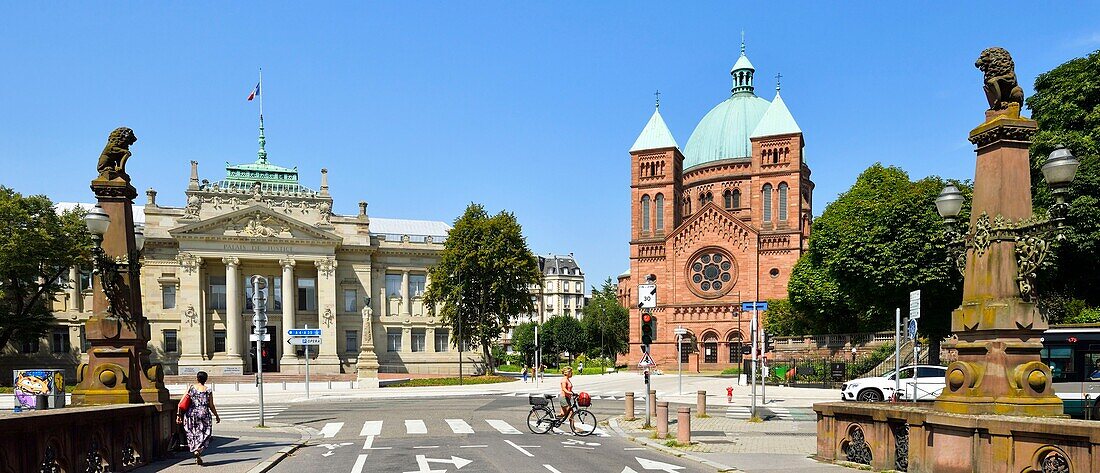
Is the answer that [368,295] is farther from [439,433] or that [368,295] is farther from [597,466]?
[597,466]

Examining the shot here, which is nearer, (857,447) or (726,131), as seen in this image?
(857,447)

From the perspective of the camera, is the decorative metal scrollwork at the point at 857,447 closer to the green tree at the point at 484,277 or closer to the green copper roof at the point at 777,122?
the green tree at the point at 484,277

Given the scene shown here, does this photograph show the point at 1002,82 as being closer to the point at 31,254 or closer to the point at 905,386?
the point at 905,386

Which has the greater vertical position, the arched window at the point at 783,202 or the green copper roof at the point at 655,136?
the green copper roof at the point at 655,136

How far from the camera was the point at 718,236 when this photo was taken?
242 ft

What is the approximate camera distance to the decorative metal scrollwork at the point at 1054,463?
918cm

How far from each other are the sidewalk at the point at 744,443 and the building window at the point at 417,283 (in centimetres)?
4794

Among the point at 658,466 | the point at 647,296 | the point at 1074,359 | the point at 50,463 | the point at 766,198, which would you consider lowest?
the point at 658,466

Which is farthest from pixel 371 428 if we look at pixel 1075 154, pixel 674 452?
pixel 1075 154

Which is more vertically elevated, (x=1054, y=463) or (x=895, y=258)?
(x=895, y=258)

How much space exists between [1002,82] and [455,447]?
11.7m

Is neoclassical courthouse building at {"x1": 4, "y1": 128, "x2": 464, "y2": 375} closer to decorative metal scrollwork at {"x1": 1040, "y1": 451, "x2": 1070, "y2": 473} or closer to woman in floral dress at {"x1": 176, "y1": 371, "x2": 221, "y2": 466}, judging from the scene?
woman in floral dress at {"x1": 176, "y1": 371, "x2": 221, "y2": 466}

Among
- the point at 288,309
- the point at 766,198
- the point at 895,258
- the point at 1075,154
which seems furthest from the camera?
the point at 766,198

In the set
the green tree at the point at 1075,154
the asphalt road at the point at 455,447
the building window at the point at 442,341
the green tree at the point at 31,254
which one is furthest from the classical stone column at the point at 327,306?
the green tree at the point at 1075,154
